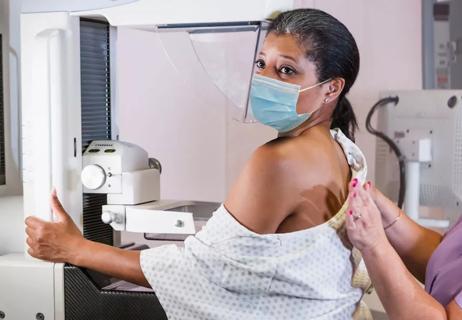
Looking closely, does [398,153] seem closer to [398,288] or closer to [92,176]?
[92,176]

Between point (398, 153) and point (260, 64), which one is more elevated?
point (260, 64)

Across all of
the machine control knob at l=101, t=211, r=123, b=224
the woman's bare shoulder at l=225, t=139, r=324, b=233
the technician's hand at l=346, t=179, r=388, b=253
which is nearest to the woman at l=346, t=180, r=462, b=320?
the technician's hand at l=346, t=179, r=388, b=253

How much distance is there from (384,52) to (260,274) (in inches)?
92.5

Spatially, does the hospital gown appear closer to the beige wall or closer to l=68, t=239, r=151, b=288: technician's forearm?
l=68, t=239, r=151, b=288: technician's forearm

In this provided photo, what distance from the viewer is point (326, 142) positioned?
1.29 metres

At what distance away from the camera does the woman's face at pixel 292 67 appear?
1264mm

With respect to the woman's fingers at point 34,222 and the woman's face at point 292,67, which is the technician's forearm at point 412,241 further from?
the woman's fingers at point 34,222

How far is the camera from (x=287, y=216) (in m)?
1.23

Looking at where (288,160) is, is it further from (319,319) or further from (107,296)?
(107,296)

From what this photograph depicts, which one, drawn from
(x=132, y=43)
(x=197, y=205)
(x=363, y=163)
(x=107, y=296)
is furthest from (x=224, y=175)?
(x=363, y=163)

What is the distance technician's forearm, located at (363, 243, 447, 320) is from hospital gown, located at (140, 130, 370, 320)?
0.07 metres

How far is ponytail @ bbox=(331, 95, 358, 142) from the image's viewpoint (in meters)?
1.40

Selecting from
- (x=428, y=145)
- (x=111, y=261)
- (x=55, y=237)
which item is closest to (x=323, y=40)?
(x=111, y=261)

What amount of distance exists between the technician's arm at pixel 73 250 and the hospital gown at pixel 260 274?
0.08m
